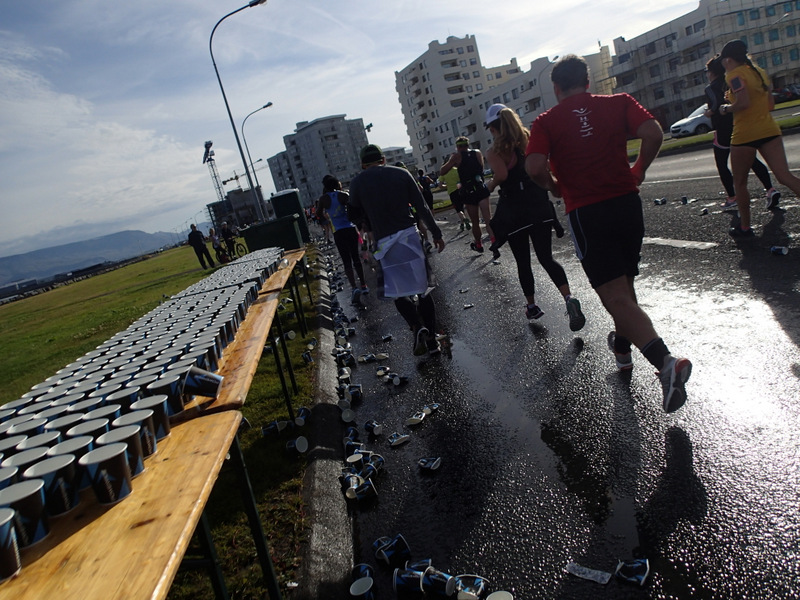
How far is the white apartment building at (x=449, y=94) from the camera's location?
89562 mm

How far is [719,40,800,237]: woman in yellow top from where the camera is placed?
21.0 feet

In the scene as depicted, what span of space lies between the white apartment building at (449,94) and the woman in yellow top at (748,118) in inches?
3183

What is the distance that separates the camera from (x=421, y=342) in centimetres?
593

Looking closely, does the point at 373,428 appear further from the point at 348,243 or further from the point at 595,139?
the point at 348,243

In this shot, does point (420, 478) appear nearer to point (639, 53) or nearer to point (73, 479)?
point (73, 479)

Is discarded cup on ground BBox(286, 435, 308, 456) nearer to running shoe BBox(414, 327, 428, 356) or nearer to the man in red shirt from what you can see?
running shoe BBox(414, 327, 428, 356)

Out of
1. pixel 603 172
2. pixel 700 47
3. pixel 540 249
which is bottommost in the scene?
pixel 540 249

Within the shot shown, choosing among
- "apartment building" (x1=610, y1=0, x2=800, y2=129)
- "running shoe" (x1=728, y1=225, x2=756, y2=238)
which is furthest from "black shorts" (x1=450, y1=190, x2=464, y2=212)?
"apartment building" (x1=610, y1=0, x2=800, y2=129)

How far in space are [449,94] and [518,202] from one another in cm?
10698

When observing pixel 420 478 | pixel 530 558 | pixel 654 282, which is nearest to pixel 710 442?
pixel 530 558

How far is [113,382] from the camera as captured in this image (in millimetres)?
2482

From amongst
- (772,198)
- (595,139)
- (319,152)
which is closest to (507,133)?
(595,139)

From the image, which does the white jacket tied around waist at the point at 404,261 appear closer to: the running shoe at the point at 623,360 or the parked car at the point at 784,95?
the running shoe at the point at 623,360

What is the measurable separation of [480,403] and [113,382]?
283 centimetres
